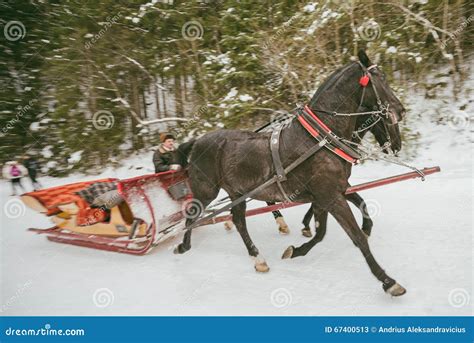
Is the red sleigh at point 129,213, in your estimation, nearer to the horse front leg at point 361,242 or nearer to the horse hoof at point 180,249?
the horse hoof at point 180,249

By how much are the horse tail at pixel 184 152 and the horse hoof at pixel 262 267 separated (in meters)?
1.65

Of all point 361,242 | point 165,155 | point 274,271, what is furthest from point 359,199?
point 165,155

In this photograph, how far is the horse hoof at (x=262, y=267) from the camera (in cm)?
380

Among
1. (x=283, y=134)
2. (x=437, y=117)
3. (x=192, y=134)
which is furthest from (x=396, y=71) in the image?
(x=283, y=134)

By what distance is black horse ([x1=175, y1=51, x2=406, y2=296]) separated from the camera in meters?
3.23

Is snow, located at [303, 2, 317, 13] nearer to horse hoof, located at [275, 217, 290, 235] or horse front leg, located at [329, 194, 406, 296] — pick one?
horse hoof, located at [275, 217, 290, 235]

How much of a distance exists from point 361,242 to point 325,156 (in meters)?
0.82

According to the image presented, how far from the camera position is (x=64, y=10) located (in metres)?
10.2

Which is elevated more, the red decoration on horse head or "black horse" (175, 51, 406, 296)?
the red decoration on horse head

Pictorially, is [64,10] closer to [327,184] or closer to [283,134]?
[283,134]

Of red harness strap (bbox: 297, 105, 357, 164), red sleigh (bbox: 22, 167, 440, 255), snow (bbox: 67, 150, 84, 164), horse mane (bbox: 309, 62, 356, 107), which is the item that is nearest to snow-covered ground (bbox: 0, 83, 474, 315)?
red sleigh (bbox: 22, 167, 440, 255)

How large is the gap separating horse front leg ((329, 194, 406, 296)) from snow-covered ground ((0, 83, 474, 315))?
12 centimetres

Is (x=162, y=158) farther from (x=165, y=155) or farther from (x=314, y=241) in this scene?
(x=314, y=241)

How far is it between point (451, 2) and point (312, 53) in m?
3.38
